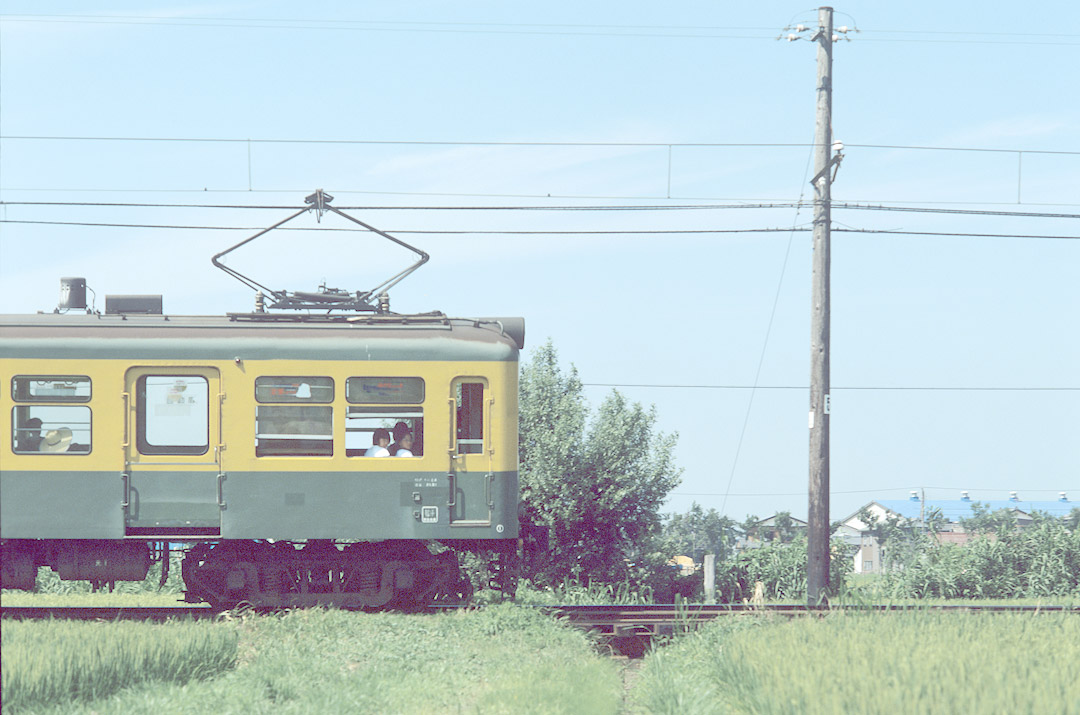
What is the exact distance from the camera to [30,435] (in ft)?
42.3

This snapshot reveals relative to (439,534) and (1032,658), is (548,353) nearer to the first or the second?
(439,534)

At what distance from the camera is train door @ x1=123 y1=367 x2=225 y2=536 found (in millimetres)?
12820

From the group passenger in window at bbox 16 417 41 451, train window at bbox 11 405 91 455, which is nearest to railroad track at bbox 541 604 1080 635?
train window at bbox 11 405 91 455

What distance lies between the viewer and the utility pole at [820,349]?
55.9 feet

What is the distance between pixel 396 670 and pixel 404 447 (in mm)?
3121

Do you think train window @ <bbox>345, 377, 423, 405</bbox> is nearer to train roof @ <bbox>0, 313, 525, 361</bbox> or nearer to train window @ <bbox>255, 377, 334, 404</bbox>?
train roof @ <bbox>0, 313, 525, 361</bbox>

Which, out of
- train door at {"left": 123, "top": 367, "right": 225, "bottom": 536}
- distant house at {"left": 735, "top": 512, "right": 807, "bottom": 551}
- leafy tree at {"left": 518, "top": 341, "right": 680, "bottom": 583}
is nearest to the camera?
train door at {"left": 123, "top": 367, "right": 225, "bottom": 536}

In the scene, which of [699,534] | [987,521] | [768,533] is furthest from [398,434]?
[699,534]

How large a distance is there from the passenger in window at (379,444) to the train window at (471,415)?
2.81 feet

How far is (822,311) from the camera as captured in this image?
56.7ft

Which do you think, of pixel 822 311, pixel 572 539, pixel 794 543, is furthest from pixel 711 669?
pixel 572 539

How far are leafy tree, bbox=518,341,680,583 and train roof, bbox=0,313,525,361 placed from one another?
14754 millimetres

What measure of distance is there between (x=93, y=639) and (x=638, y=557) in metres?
20.7

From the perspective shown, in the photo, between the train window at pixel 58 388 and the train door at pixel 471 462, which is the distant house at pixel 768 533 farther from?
the train window at pixel 58 388
